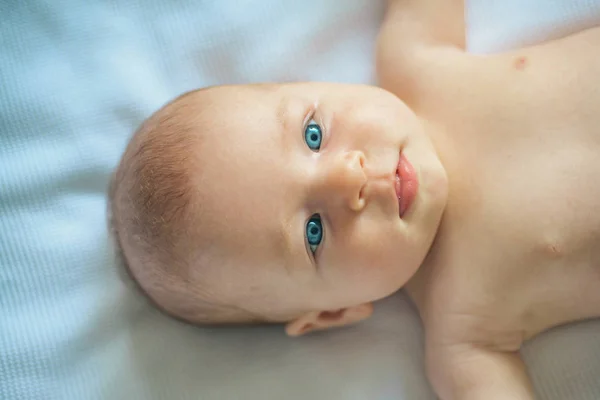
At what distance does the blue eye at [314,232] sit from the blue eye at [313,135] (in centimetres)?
13

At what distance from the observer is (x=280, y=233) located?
1014 millimetres

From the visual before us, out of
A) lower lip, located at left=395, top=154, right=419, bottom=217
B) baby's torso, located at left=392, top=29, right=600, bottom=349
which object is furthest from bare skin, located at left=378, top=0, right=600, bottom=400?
lower lip, located at left=395, top=154, right=419, bottom=217

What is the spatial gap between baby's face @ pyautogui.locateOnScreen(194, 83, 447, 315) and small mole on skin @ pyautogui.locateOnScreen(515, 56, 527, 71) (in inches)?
9.0

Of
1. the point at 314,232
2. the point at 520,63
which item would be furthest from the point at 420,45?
the point at 314,232

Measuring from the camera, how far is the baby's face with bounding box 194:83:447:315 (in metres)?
1.00

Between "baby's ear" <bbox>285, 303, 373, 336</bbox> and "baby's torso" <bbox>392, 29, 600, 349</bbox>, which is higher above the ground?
"baby's torso" <bbox>392, 29, 600, 349</bbox>

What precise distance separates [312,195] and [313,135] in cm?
12

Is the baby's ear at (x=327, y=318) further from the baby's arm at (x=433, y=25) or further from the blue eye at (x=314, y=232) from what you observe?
the baby's arm at (x=433, y=25)

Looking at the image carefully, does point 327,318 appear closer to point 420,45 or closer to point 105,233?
point 105,233

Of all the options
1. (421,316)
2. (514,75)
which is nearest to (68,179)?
(421,316)

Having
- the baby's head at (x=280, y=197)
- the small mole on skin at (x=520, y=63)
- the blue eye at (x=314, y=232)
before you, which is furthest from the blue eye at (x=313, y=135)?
the small mole on skin at (x=520, y=63)

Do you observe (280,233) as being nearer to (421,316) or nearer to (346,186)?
(346,186)

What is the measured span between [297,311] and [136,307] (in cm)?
34

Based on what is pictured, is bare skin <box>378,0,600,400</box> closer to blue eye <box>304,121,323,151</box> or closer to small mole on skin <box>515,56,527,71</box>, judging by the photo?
small mole on skin <box>515,56,527,71</box>
